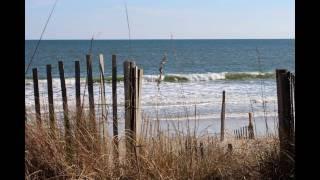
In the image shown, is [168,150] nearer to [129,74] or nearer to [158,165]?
[158,165]

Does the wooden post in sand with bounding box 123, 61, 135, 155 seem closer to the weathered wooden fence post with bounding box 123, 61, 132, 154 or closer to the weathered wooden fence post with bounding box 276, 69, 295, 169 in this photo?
the weathered wooden fence post with bounding box 123, 61, 132, 154

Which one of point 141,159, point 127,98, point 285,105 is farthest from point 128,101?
point 285,105

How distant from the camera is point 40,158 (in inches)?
174

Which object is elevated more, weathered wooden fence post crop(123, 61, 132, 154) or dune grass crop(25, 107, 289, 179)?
weathered wooden fence post crop(123, 61, 132, 154)

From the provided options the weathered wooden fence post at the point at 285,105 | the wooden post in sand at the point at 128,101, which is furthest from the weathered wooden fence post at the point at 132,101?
the weathered wooden fence post at the point at 285,105

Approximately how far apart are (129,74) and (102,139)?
0.82m

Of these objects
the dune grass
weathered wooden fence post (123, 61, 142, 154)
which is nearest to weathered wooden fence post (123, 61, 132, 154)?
weathered wooden fence post (123, 61, 142, 154)

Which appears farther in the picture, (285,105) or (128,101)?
(128,101)

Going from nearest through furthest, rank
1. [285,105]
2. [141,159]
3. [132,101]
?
[141,159] → [285,105] → [132,101]

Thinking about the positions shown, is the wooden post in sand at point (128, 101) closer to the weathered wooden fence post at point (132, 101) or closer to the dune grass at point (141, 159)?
the weathered wooden fence post at point (132, 101)

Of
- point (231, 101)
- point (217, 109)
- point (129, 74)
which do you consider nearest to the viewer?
point (129, 74)

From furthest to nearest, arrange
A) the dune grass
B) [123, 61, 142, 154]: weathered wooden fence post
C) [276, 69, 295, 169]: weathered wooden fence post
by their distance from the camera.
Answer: [123, 61, 142, 154]: weathered wooden fence post → [276, 69, 295, 169]: weathered wooden fence post → the dune grass

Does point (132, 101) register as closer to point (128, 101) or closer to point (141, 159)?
point (128, 101)
